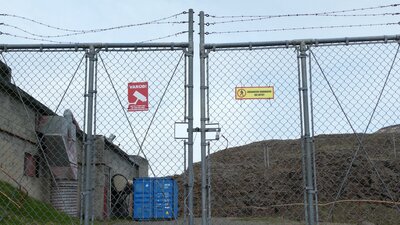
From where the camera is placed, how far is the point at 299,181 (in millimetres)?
26297

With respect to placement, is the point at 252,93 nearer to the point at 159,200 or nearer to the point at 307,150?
the point at 307,150

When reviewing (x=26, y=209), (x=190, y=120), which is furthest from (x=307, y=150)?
(x=26, y=209)

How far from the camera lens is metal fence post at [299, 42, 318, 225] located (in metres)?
5.46

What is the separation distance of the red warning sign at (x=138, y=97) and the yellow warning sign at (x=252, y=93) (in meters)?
1.01

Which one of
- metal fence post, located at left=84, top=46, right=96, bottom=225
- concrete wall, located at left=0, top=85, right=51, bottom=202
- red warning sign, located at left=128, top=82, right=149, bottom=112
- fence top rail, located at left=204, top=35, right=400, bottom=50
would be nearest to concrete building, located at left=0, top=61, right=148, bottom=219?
concrete wall, located at left=0, top=85, right=51, bottom=202

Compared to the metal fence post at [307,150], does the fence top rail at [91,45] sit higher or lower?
higher

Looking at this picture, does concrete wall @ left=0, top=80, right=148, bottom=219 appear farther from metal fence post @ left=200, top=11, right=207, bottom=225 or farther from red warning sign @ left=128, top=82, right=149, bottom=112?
metal fence post @ left=200, top=11, right=207, bottom=225

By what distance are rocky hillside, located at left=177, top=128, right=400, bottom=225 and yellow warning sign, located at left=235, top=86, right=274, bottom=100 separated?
17.0 metres

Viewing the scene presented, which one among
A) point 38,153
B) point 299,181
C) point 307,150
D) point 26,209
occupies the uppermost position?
point 38,153

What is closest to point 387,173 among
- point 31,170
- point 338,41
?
point 31,170

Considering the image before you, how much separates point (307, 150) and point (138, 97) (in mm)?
1954

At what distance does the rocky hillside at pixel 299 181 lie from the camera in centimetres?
2323

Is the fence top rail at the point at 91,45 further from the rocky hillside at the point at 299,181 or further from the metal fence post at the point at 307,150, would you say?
the rocky hillside at the point at 299,181

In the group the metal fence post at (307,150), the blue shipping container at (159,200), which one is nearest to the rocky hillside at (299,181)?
the blue shipping container at (159,200)
